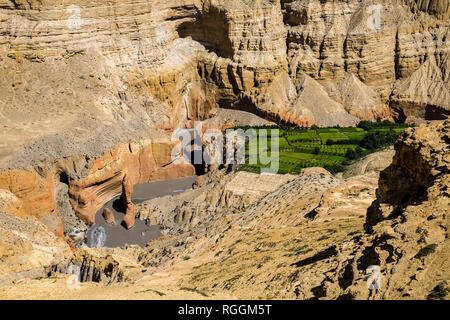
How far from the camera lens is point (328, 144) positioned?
69062 millimetres

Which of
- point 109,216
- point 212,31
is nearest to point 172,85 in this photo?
point 212,31

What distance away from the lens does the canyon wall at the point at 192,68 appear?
6294cm

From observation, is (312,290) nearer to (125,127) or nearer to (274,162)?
(274,162)

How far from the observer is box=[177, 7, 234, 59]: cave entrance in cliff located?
3044 inches

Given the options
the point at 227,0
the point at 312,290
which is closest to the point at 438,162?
the point at 312,290

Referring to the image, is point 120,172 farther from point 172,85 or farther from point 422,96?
point 422,96

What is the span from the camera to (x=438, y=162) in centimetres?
1966

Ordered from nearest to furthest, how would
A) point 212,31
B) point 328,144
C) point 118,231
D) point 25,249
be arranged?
point 25,249, point 118,231, point 328,144, point 212,31

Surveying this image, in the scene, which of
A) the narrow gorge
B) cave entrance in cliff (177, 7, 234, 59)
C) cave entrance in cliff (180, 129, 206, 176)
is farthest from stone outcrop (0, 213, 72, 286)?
cave entrance in cliff (177, 7, 234, 59)

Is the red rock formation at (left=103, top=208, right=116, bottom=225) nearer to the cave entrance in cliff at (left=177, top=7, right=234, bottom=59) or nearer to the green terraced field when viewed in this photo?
the green terraced field

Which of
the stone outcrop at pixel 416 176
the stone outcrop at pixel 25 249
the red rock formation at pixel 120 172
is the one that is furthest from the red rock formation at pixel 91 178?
the stone outcrop at pixel 416 176

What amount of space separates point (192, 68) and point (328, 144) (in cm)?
2270
